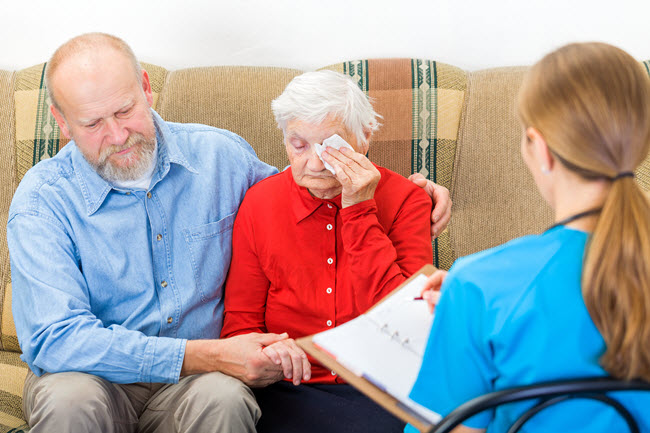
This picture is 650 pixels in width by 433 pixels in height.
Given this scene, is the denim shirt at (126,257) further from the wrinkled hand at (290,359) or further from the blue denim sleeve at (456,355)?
the blue denim sleeve at (456,355)

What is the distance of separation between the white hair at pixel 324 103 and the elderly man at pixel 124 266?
34cm

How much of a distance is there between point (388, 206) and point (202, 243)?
0.53 metres

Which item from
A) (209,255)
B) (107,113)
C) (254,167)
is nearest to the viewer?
(107,113)

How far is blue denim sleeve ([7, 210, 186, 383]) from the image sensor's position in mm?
1527

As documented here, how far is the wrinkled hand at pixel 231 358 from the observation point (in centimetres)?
156

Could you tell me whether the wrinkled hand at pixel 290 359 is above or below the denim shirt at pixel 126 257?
below

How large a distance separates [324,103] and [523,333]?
87 cm

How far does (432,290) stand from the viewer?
1.17 m

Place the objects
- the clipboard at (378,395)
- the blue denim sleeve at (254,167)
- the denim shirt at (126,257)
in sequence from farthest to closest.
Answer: the blue denim sleeve at (254,167)
the denim shirt at (126,257)
the clipboard at (378,395)

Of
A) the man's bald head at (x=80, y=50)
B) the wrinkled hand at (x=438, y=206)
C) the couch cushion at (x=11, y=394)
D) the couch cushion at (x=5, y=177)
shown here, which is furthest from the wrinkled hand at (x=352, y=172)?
the couch cushion at (x=5, y=177)

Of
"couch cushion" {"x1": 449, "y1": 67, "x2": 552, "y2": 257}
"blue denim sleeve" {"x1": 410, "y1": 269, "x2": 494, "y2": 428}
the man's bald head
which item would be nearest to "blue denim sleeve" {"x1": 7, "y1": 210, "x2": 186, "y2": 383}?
the man's bald head

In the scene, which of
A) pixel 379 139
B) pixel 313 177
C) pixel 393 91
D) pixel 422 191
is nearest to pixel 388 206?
pixel 422 191

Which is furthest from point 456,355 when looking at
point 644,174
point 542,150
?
point 644,174

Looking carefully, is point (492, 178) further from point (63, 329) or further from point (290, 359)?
point (63, 329)
